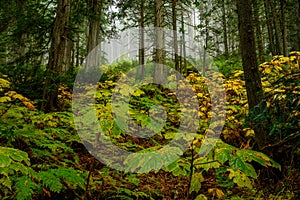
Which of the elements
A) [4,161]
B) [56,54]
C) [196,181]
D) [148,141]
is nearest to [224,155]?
[196,181]

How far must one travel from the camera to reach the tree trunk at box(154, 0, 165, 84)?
1012cm

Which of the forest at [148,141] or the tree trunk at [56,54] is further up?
the tree trunk at [56,54]

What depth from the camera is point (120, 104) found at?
305 cm

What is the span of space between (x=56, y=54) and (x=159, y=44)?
4.74 m

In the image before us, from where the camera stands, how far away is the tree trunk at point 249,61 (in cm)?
407

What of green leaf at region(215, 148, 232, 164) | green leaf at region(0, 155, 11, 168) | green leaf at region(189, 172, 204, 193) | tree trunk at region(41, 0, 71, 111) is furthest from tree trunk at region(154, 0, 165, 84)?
green leaf at region(0, 155, 11, 168)

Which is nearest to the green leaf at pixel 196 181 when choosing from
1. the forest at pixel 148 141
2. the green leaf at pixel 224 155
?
the forest at pixel 148 141

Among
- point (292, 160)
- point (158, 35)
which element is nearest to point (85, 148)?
point (292, 160)

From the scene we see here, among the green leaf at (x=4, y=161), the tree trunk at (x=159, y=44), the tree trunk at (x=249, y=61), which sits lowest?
the green leaf at (x=4, y=161)

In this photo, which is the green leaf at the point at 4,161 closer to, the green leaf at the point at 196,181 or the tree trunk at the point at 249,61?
the green leaf at the point at 196,181

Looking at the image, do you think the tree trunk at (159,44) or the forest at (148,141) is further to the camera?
the tree trunk at (159,44)

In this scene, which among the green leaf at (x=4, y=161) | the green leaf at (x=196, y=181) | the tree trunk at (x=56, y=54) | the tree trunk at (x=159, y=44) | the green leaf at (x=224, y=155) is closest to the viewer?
the green leaf at (x=4, y=161)

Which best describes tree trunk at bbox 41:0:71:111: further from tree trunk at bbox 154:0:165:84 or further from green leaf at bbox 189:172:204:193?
green leaf at bbox 189:172:204:193

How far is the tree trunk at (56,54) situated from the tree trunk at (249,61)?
14.5 feet
